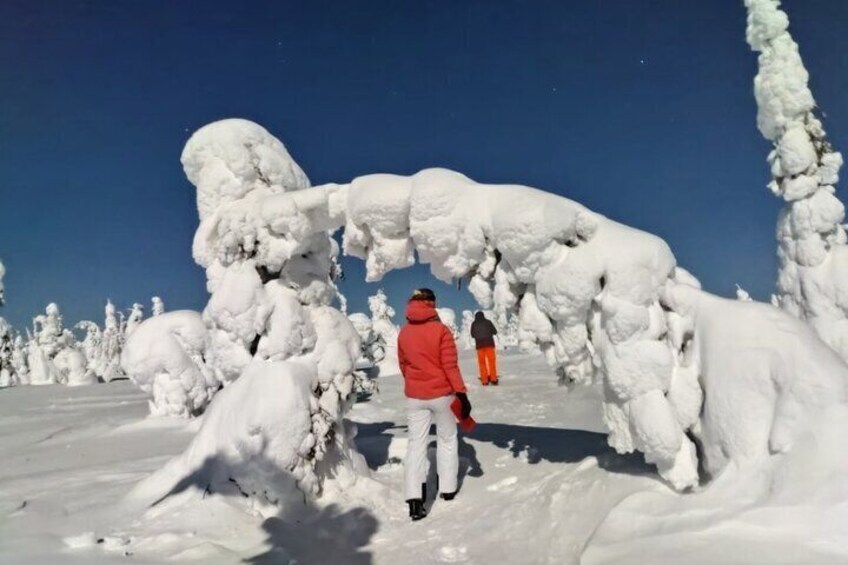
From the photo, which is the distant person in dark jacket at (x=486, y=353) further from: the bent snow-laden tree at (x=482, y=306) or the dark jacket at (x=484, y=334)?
the bent snow-laden tree at (x=482, y=306)

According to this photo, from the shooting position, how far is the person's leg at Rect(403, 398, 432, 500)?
16.6ft

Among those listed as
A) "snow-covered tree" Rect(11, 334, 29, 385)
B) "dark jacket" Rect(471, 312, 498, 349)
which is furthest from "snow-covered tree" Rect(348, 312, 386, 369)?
"snow-covered tree" Rect(11, 334, 29, 385)

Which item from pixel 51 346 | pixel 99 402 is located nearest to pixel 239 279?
pixel 99 402

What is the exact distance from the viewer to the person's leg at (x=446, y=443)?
5.24 meters

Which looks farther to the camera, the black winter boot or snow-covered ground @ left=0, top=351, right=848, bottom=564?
the black winter boot

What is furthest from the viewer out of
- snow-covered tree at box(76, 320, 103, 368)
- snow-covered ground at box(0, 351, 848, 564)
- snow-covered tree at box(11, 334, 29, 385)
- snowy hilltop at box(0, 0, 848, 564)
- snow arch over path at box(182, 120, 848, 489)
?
snow-covered tree at box(76, 320, 103, 368)

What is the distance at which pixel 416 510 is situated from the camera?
16.3 ft

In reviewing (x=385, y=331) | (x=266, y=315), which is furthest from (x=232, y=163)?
(x=385, y=331)

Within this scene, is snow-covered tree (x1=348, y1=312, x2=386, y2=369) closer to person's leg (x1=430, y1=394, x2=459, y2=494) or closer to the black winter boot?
person's leg (x1=430, y1=394, x2=459, y2=494)

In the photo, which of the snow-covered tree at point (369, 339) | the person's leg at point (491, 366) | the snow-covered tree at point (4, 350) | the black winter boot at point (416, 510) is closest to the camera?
the black winter boot at point (416, 510)

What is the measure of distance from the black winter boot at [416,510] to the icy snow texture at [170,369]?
7.14 meters

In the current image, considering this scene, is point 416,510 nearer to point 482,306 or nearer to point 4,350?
point 482,306

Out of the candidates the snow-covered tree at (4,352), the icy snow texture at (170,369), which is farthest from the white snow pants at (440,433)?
the snow-covered tree at (4,352)

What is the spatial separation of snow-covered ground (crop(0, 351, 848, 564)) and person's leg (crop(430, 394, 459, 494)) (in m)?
0.19
